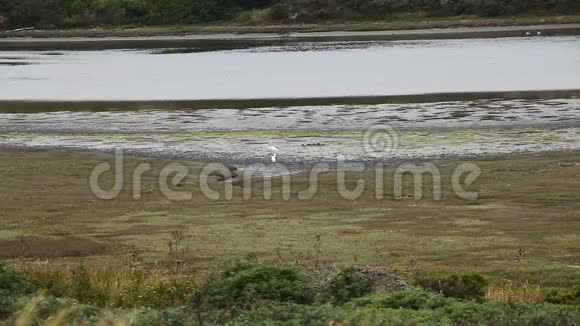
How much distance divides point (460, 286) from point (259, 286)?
7.90 feet

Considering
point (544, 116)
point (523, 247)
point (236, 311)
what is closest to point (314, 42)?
point (544, 116)

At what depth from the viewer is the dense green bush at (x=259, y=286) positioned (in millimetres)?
12258

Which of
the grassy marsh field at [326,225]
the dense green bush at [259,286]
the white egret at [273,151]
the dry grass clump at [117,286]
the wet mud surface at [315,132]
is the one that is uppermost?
the dense green bush at [259,286]

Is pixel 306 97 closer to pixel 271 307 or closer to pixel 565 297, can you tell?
pixel 565 297

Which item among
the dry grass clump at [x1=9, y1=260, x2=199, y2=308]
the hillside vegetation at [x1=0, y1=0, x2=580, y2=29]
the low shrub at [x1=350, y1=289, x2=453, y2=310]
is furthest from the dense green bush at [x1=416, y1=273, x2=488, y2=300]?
the hillside vegetation at [x1=0, y1=0, x2=580, y2=29]

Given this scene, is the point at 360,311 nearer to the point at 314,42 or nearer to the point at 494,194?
the point at 494,194

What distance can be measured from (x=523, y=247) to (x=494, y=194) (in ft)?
19.3

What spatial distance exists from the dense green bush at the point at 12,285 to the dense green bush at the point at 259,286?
2.08 metres

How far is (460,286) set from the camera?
1300 centimetres

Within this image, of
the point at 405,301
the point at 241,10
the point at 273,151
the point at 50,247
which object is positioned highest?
the point at 405,301

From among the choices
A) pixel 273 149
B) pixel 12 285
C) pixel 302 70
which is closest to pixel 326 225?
pixel 12 285

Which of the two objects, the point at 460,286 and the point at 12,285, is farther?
the point at 460,286

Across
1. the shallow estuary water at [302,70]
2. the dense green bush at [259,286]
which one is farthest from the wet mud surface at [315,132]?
the dense green bush at [259,286]

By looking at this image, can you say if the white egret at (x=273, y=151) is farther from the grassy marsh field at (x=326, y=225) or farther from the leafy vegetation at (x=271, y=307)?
the leafy vegetation at (x=271, y=307)
